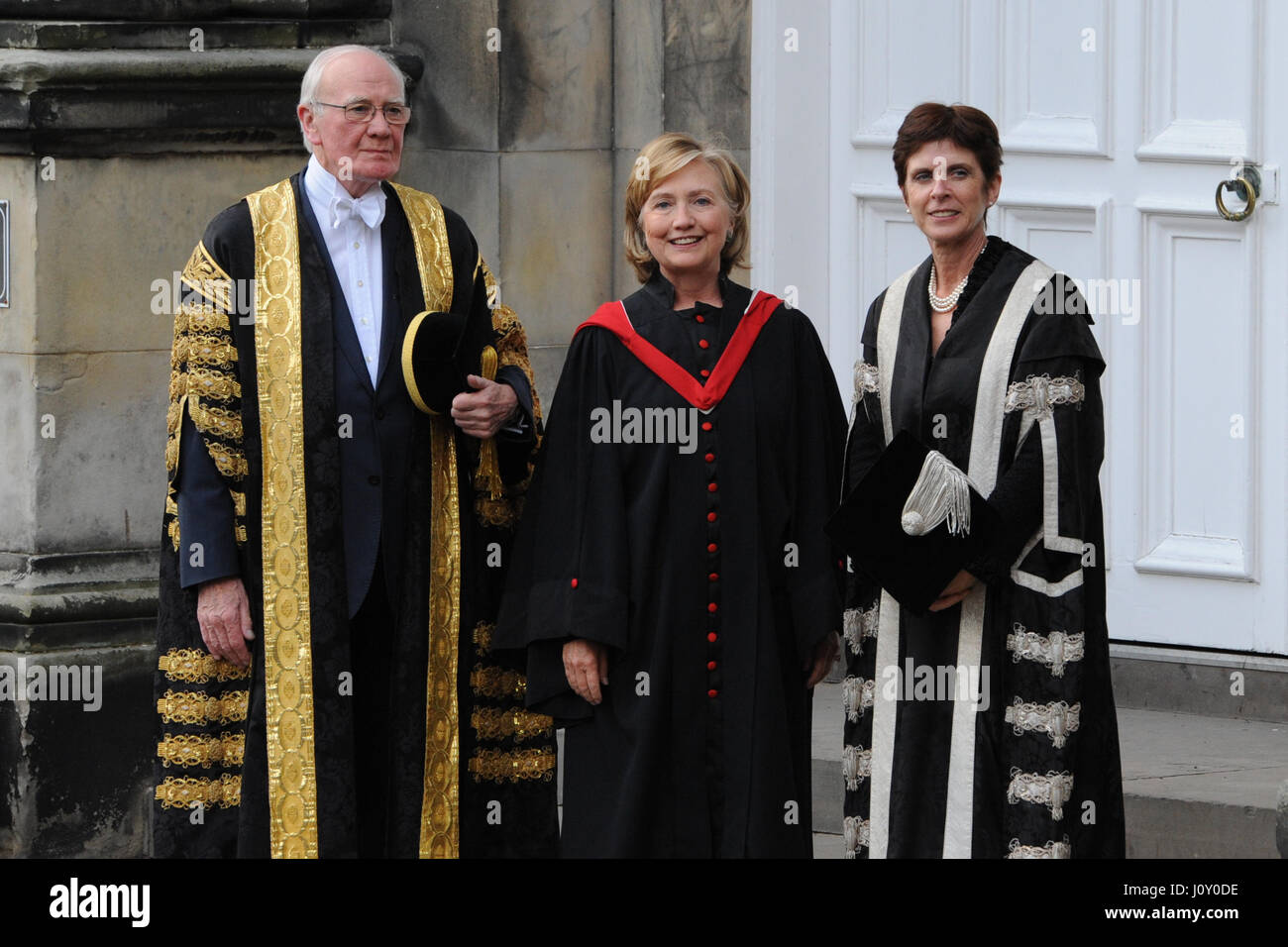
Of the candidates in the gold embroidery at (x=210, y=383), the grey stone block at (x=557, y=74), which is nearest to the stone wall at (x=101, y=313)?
the grey stone block at (x=557, y=74)

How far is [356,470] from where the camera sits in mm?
5230

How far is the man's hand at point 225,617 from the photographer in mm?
5227

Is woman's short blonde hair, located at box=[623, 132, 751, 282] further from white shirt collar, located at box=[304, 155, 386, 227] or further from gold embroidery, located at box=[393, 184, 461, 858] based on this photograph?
white shirt collar, located at box=[304, 155, 386, 227]

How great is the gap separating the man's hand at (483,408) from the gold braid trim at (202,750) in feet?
3.04

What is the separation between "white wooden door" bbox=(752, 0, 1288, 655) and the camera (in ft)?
21.5

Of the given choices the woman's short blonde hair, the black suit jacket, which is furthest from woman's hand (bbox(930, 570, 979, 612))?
the black suit jacket

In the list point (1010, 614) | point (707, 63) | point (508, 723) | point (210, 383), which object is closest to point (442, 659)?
point (508, 723)

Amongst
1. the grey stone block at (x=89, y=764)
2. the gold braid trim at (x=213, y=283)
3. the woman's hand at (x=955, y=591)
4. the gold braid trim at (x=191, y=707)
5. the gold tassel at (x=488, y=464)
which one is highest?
the gold braid trim at (x=213, y=283)

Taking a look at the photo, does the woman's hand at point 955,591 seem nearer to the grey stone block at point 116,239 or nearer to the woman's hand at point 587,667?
the woman's hand at point 587,667

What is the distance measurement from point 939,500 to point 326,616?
1.47m

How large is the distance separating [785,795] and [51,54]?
10.2 ft

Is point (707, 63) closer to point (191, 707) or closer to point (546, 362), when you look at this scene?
point (546, 362)

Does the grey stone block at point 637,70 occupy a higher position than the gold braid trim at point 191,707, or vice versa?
the grey stone block at point 637,70
